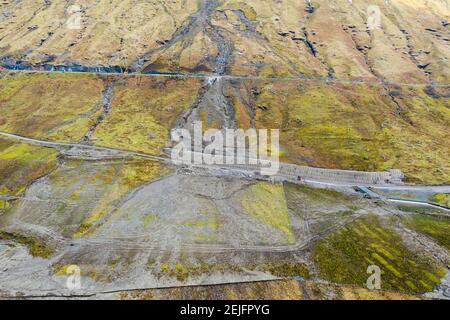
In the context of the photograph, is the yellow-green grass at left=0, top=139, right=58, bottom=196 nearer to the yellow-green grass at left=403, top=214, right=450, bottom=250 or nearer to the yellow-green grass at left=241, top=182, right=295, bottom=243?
the yellow-green grass at left=241, top=182, right=295, bottom=243

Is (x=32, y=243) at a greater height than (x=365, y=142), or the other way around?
(x=32, y=243)

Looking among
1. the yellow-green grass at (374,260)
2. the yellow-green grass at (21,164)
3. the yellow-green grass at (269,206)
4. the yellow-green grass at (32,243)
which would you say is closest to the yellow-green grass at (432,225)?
the yellow-green grass at (374,260)

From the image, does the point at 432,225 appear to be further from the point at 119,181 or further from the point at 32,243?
the point at 32,243

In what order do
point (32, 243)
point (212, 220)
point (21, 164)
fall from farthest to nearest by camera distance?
point (21, 164)
point (212, 220)
point (32, 243)

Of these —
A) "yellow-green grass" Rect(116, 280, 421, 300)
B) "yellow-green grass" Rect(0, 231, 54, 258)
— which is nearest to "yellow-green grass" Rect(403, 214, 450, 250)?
"yellow-green grass" Rect(116, 280, 421, 300)

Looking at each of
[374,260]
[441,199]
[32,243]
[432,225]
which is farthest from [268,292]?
[441,199]
